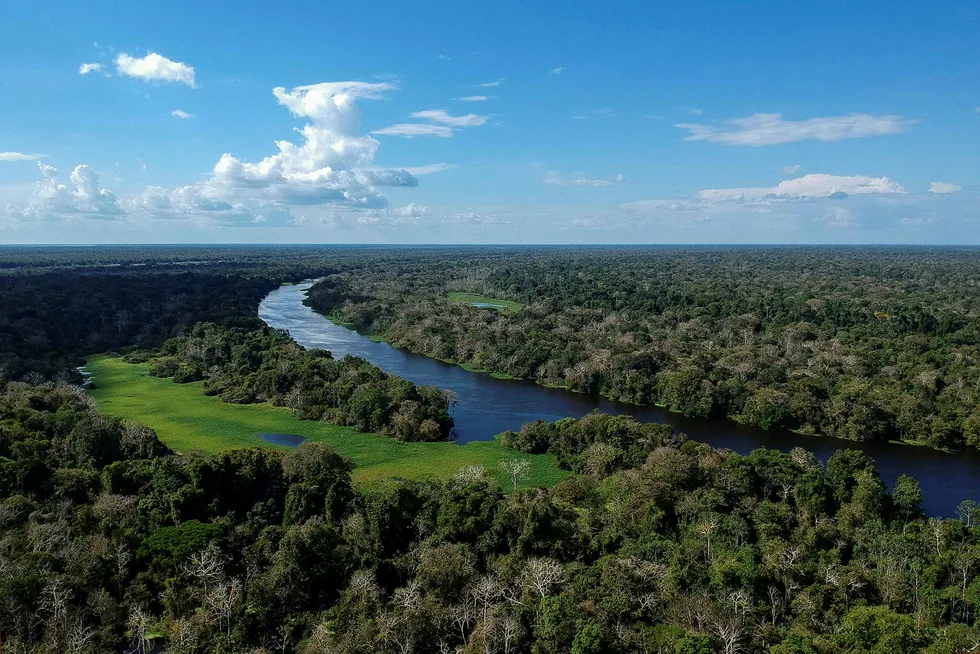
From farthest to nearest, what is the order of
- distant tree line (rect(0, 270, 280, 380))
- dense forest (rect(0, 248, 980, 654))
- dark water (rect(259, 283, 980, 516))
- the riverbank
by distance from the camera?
distant tree line (rect(0, 270, 280, 380)) → the riverbank → dark water (rect(259, 283, 980, 516)) → dense forest (rect(0, 248, 980, 654))

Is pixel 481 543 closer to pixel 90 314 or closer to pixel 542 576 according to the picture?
pixel 542 576

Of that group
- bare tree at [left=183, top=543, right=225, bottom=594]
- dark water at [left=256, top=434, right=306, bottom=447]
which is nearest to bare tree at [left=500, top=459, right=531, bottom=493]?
dark water at [left=256, top=434, right=306, bottom=447]

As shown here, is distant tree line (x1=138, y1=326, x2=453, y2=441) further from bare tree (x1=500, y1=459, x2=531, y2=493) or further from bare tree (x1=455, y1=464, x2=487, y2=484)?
bare tree (x1=455, y1=464, x2=487, y2=484)

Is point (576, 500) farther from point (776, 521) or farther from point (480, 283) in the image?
point (480, 283)

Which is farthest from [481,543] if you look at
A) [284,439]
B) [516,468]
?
[284,439]

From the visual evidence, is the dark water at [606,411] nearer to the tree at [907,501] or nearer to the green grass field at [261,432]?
the green grass field at [261,432]

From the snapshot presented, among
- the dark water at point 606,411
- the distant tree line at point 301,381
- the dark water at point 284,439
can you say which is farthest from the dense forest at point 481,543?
the dark water at point 284,439

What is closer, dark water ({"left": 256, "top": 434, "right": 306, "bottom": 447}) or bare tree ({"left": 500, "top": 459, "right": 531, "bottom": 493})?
bare tree ({"left": 500, "top": 459, "right": 531, "bottom": 493})

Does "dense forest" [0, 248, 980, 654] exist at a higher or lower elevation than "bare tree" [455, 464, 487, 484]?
higher

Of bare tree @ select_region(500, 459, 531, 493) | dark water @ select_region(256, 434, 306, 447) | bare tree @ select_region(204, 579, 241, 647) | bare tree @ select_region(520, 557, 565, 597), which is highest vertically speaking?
bare tree @ select_region(520, 557, 565, 597)
